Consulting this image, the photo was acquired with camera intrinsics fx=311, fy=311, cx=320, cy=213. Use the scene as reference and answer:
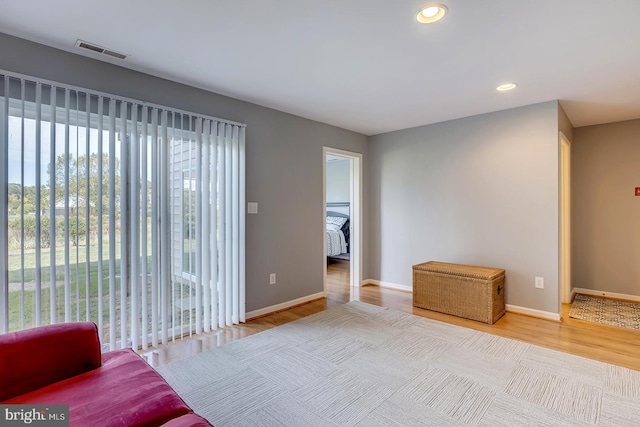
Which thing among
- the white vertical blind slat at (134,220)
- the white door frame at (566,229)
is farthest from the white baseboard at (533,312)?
the white vertical blind slat at (134,220)

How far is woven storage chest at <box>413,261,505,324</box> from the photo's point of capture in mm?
3293

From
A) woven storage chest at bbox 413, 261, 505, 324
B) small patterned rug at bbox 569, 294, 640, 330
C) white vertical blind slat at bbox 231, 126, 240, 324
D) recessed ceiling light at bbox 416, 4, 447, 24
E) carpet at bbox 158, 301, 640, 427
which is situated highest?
recessed ceiling light at bbox 416, 4, 447, 24

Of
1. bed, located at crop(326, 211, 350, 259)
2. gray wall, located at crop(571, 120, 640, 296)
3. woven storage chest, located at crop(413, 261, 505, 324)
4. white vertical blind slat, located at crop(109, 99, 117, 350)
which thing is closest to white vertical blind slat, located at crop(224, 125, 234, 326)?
white vertical blind slat, located at crop(109, 99, 117, 350)

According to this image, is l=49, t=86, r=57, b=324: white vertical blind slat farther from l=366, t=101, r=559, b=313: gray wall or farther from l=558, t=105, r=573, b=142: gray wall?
l=558, t=105, r=573, b=142: gray wall

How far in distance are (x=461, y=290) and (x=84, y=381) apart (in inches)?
132

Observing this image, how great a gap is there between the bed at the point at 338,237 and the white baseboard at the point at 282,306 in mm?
2309

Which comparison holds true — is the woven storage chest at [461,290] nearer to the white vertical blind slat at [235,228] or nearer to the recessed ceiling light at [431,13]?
the white vertical blind slat at [235,228]

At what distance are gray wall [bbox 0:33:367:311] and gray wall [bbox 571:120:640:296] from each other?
128 inches

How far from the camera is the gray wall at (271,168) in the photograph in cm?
248

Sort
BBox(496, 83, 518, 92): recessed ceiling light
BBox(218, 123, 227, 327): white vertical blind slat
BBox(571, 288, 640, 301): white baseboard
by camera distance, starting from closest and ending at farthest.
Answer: BBox(496, 83, 518, 92): recessed ceiling light, BBox(218, 123, 227, 327): white vertical blind slat, BBox(571, 288, 640, 301): white baseboard

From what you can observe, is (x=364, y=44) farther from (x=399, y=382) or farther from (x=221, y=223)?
(x=399, y=382)

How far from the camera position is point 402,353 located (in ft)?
8.47

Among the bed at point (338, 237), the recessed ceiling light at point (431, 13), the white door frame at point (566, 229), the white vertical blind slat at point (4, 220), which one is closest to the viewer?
→ the recessed ceiling light at point (431, 13)

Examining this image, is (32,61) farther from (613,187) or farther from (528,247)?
(613,187)
